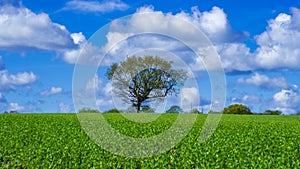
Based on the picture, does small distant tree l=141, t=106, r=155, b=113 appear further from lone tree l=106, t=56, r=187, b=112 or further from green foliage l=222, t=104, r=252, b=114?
green foliage l=222, t=104, r=252, b=114

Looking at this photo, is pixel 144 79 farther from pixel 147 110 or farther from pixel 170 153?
pixel 170 153

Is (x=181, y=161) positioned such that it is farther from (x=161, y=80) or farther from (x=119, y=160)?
(x=161, y=80)

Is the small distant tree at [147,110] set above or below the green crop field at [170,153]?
above

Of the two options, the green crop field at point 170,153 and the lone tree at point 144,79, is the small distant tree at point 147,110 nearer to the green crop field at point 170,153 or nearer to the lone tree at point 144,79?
the lone tree at point 144,79

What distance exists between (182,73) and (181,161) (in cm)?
3080

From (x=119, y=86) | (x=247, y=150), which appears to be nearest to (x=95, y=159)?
(x=247, y=150)

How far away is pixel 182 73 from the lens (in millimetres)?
46438

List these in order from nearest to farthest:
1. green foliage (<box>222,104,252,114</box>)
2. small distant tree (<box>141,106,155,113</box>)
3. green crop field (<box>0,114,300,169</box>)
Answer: green crop field (<box>0,114,300,169</box>), small distant tree (<box>141,106,155,113</box>), green foliage (<box>222,104,252,114</box>)

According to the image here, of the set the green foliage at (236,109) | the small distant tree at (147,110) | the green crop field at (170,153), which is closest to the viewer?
the green crop field at (170,153)

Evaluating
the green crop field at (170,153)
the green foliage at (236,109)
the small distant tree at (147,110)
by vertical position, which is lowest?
the green crop field at (170,153)

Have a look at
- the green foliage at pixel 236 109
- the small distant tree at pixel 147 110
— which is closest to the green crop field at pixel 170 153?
the small distant tree at pixel 147 110

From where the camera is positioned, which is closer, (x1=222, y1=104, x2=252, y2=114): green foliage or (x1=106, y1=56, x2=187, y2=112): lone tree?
(x1=106, y1=56, x2=187, y2=112): lone tree

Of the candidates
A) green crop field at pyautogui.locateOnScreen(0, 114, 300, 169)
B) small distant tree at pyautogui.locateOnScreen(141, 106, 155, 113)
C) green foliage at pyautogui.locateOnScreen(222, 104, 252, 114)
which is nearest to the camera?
green crop field at pyautogui.locateOnScreen(0, 114, 300, 169)

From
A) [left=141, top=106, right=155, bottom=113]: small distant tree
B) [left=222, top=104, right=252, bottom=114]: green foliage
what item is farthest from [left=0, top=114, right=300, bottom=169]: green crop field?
[left=222, top=104, right=252, bottom=114]: green foliage
